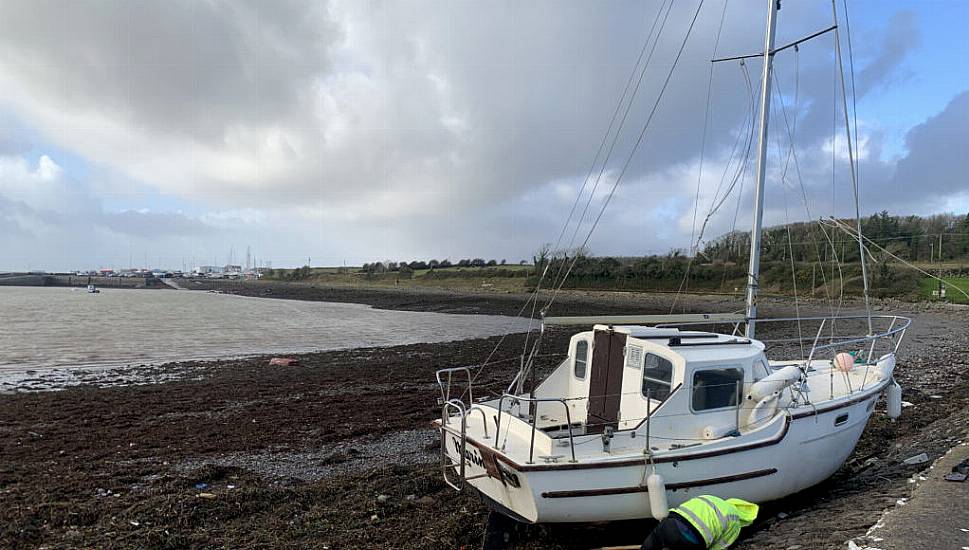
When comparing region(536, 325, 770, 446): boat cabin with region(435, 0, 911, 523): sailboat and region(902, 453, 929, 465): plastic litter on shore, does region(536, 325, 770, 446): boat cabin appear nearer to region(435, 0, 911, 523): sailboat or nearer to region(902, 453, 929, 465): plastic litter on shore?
region(435, 0, 911, 523): sailboat

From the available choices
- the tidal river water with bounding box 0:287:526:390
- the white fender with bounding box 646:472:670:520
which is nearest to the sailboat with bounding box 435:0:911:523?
the white fender with bounding box 646:472:670:520

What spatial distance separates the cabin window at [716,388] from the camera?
6980mm

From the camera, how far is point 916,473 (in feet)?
24.2

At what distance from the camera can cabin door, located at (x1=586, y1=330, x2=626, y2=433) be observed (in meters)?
7.50

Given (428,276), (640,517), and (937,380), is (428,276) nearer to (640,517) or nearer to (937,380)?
(937,380)

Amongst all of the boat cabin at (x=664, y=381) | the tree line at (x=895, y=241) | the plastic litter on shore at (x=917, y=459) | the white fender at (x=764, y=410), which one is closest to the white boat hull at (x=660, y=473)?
the white fender at (x=764, y=410)

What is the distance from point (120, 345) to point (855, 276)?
56963 mm

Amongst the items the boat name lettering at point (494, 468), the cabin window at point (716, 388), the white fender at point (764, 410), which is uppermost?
the cabin window at point (716, 388)

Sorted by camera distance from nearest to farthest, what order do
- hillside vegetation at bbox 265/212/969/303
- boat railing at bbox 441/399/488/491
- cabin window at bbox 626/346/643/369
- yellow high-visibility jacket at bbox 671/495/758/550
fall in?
yellow high-visibility jacket at bbox 671/495/758/550, boat railing at bbox 441/399/488/491, cabin window at bbox 626/346/643/369, hillside vegetation at bbox 265/212/969/303

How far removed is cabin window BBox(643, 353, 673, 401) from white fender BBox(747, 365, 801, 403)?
1.16 m

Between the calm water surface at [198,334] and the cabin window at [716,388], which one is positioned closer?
the cabin window at [716,388]

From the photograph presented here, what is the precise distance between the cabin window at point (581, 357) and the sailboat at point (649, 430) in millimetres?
15

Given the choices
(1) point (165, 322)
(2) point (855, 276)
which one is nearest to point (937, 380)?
(2) point (855, 276)

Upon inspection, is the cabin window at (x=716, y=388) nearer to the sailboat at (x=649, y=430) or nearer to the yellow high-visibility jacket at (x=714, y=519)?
the sailboat at (x=649, y=430)
